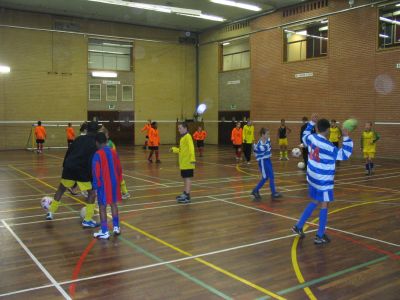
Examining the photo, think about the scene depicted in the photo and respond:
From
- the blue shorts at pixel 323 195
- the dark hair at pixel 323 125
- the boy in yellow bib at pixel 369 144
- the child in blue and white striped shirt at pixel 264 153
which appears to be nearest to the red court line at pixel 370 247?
the blue shorts at pixel 323 195

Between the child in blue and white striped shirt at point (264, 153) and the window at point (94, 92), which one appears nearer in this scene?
the child in blue and white striped shirt at point (264, 153)

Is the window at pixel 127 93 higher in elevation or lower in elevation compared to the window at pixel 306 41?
lower

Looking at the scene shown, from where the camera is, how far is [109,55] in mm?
29094

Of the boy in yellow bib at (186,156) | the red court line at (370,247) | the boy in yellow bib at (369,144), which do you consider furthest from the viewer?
the boy in yellow bib at (369,144)

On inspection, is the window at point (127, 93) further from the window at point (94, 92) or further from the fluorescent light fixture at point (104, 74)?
the window at point (94, 92)

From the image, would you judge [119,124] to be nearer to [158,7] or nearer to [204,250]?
[158,7]

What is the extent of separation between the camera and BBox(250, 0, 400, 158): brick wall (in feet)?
64.5

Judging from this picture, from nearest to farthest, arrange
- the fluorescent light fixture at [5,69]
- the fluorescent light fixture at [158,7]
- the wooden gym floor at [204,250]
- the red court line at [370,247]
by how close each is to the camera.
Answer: the wooden gym floor at [204,250] < the red court line at [370,247] < the fluorescent light fixture at [158,7] < the fluorescent light fixture at [5,69]

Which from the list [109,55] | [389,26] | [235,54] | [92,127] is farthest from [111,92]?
[92,127]

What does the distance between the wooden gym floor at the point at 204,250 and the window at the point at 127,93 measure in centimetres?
1915

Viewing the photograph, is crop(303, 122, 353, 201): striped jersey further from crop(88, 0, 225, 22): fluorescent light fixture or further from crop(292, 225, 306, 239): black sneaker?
crop(88, 0, 225, 22): fluorescent light fixture

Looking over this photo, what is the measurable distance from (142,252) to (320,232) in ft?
8.73

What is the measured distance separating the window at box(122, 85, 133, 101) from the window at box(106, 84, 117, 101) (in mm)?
581

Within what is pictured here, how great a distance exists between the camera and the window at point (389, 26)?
64.1ft
